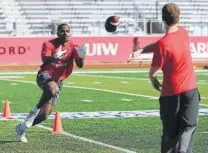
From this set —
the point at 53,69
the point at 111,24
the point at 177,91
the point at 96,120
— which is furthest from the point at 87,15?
the point at 177,91

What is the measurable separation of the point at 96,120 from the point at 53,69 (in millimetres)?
2667

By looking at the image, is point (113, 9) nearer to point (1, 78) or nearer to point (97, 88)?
point (1, 78)

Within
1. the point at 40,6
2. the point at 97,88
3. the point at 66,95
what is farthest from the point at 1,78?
the point at 40,6

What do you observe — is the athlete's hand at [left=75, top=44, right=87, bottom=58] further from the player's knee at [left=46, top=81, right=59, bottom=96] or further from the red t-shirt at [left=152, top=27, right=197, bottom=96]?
the red t-shirt at [left=152, top=27, right=197, bottom=96]

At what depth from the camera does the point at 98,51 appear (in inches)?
1405

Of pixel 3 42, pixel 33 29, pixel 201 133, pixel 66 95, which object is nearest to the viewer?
pixel 201 133

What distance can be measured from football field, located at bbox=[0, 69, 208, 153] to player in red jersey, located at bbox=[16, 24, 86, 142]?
1.12ft

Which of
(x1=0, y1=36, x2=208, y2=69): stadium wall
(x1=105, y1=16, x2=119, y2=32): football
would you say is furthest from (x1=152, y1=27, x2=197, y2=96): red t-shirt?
(x1=0, y1=36, x2=208, y2=69): stadium wall

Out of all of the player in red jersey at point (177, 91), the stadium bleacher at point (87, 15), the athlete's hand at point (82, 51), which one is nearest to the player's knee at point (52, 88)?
the athlete's hand at point (82, 51)

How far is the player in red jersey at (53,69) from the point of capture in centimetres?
1111

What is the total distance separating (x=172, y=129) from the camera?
7.90 m

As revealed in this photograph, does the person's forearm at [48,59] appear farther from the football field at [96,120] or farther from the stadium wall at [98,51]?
the stadium wall at [98,51]

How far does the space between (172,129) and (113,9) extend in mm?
35372

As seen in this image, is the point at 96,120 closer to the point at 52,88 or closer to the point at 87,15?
the point at 52,88
